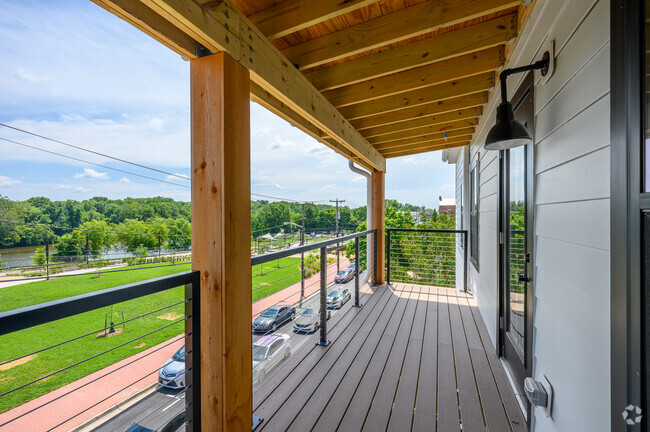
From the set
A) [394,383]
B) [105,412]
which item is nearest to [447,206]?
[394,383]

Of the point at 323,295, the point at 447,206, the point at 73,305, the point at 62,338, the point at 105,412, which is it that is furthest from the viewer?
the point at 447,206

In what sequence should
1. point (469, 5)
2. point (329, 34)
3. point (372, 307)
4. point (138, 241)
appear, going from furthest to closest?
point (138, 241)
point (372, 307)
point (329, 34)
point (469, 5)

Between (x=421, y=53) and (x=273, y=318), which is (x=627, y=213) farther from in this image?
(x=273, y=318)

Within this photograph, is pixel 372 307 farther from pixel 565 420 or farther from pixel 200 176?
pixel 200 176

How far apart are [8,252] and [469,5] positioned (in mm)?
4861

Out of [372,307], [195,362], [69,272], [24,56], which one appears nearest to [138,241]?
[69,272]

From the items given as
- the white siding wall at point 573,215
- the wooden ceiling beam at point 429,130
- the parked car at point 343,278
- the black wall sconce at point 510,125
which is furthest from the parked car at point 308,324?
the wooden ceiling beam at point 429,130

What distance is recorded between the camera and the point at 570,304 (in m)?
1.06

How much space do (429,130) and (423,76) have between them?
1354mm

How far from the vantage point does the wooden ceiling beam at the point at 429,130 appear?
3326mm

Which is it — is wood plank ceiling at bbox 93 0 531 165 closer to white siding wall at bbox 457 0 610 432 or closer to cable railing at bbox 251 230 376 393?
white siding wall at bbox 457 0 610 432

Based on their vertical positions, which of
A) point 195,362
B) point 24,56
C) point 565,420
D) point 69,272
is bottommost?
point 69,272

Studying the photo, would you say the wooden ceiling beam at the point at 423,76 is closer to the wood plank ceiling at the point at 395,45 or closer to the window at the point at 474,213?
the wood plank ceiling at the point at 395,45

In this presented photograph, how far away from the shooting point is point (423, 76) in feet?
7.23
